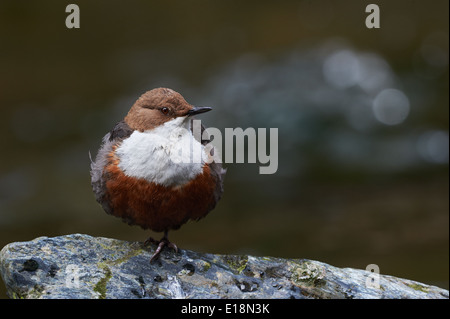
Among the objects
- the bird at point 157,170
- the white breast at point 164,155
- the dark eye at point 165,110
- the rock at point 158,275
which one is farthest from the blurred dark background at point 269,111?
the dark eye at point 165,110

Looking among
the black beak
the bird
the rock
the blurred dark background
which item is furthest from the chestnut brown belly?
the blurred dark background

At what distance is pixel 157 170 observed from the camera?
4.17m

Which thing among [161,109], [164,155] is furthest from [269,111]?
[164,155]

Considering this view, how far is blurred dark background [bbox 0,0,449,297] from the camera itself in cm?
852

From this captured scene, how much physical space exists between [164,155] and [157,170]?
0.11 m

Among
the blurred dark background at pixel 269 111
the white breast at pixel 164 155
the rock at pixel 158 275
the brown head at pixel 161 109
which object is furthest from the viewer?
the blurred dark background at pixel 269 111

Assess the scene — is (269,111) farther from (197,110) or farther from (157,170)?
(157,170)

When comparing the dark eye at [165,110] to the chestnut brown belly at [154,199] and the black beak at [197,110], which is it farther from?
the chestnut brown belly at [154,199]

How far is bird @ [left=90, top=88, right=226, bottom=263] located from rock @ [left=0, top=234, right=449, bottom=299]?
8.6 inches

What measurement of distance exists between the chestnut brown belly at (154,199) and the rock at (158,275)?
27 cm

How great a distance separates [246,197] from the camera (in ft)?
30.1

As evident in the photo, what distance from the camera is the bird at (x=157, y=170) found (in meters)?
4.19
